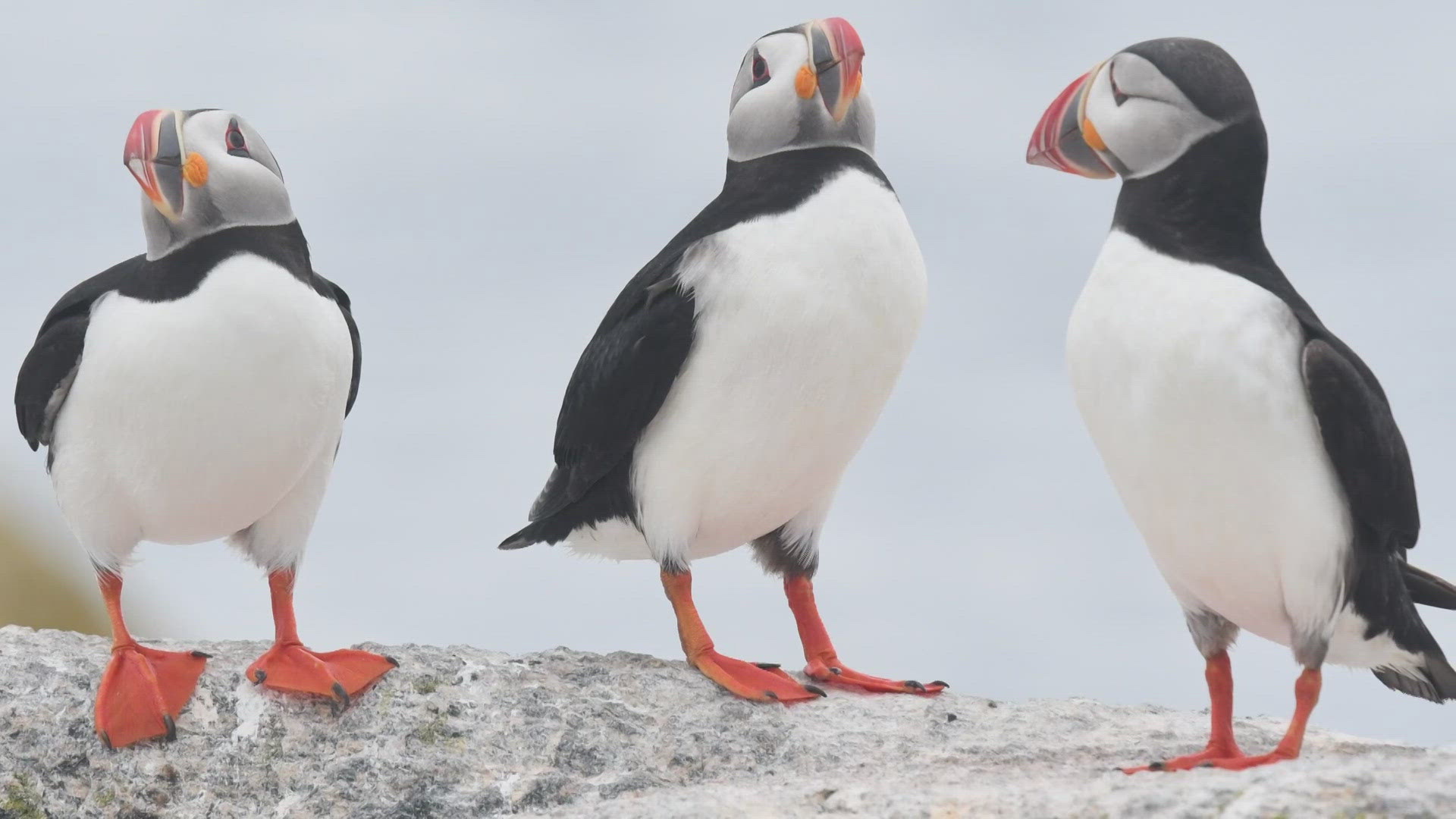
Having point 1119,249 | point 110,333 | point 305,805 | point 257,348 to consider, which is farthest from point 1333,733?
point 110,333

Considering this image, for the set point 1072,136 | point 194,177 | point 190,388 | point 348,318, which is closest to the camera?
point 1072,136

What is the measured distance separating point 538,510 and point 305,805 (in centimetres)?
139

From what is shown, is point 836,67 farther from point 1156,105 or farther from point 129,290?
point 129,290

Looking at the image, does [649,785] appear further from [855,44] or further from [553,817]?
[855,44]

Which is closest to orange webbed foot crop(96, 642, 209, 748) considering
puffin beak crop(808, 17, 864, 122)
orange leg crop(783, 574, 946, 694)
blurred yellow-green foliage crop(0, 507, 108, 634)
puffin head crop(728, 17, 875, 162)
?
orange leg crop(783, 574, 946, 694)

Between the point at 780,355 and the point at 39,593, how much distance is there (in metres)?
7.91

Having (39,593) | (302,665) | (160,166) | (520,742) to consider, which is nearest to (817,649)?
(520,742)

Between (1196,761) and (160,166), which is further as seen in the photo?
(160,166)

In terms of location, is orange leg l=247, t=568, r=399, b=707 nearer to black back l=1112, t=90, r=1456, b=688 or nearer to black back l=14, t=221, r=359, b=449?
black back l=14, t=221, r=359, b=449

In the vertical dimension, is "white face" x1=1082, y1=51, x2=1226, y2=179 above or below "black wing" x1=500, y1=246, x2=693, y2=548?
above

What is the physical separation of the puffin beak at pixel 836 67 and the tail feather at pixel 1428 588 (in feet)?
7.82

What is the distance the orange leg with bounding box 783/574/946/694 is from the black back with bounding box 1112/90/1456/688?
5.48 feet

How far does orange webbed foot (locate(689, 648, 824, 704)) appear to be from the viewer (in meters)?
5.55

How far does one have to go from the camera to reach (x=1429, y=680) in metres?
5.09
